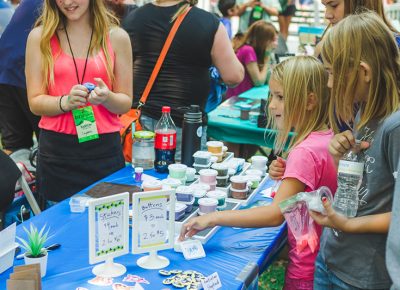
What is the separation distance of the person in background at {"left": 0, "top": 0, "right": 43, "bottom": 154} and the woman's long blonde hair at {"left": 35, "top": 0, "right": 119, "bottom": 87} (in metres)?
0.84

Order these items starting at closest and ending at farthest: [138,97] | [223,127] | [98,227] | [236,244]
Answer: [98,227]
[236,244]
[138,97]
[223,127]

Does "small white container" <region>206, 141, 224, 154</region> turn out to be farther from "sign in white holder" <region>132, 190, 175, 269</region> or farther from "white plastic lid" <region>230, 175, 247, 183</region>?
"sign in white holder" <region>132, 190, 175, 269</region>

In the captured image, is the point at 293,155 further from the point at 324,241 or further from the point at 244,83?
the point at 244,83

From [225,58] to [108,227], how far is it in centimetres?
177

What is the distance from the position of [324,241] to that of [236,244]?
30 centimetres

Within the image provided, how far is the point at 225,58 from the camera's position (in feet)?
10.3

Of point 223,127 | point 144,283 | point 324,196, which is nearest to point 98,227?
point 144,283

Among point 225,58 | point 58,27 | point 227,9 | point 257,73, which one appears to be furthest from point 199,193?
point 227,9

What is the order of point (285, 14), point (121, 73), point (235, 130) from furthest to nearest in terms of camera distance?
point (285, 14), point (235, 130), point (121, 73)

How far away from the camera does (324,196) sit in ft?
5.31

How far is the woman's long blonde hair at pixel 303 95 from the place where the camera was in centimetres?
194

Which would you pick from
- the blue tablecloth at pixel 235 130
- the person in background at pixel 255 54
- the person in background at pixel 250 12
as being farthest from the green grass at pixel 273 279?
the person in background at pixel 250 12

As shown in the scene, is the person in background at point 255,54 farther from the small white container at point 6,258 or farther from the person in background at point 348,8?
the small white container at point 6,258

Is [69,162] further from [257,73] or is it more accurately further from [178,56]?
[257,73]
